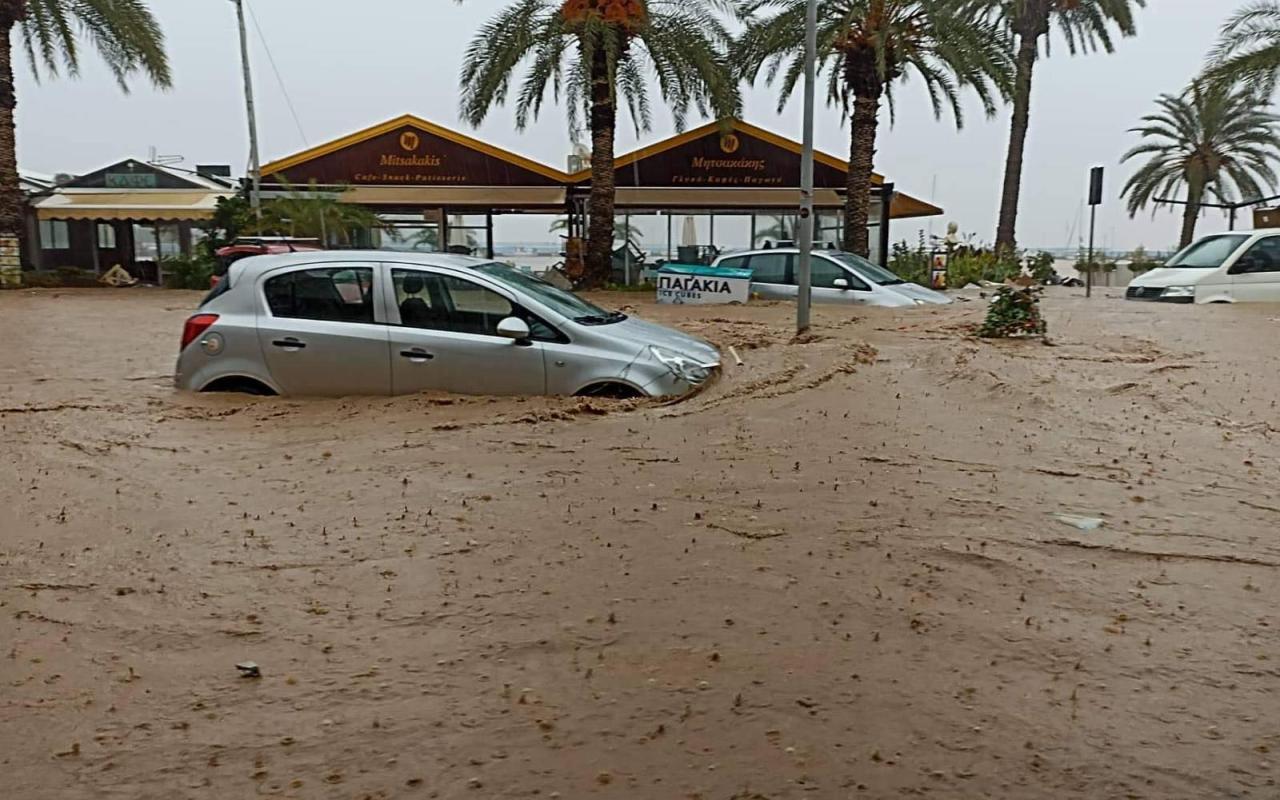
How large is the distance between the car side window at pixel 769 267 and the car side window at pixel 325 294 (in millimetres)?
9702

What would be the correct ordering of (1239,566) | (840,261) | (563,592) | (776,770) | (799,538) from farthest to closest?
1. (840,261)
2. (799,538)
3. (1239,566)
4. (563,592)
5. (776,770)

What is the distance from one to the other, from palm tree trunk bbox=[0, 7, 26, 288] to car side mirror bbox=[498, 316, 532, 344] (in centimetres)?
2110

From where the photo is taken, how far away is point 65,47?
2455 centimetres

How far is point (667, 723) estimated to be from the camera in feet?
10.3

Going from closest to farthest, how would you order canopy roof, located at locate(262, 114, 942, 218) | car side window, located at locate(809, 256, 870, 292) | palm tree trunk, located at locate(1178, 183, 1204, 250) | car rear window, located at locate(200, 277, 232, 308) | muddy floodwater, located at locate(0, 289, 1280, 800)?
1. muddy floodwater, located at locate(0, 289, 1280, 800)
2. car rear window, located at locate(200, 277, 232, 308)
3. car side window, located at locate(809, 256, 870, 292)
4. canopy roof, located at locate(262, 114, 942, 218)
5. palm tree trunk, located at locate(1178, 183, 1204, 250)

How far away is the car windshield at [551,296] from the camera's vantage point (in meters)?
7.85

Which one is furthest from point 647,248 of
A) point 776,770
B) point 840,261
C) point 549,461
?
point 776,770

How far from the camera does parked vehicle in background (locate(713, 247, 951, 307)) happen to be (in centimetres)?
1565

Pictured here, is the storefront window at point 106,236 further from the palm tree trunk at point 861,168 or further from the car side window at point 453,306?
the car side window at point 453,306

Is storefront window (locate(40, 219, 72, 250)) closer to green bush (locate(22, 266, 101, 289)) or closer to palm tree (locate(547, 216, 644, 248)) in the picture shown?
green bush (locate(22, 266, 101, 289))

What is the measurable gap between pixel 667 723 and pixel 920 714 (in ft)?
2.44

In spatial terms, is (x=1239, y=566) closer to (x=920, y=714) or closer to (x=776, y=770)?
(x=920, y=714)

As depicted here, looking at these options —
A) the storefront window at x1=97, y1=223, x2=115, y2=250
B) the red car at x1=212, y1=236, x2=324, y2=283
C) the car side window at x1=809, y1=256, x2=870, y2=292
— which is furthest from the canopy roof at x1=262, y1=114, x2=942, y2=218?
the car side window at x1=809, y1=256, x2=870, y2=292

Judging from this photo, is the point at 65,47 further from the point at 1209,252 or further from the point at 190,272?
the point at 1209,252
